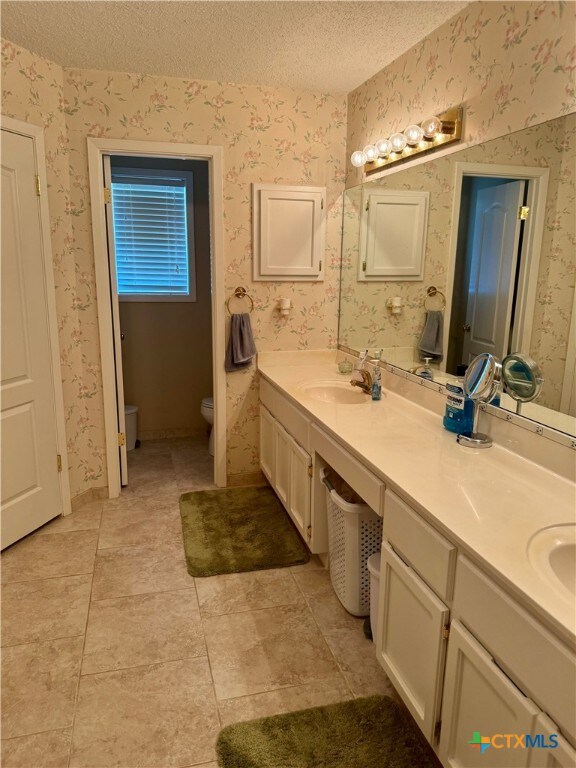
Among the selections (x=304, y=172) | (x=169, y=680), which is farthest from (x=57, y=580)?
(x=304, y=172)

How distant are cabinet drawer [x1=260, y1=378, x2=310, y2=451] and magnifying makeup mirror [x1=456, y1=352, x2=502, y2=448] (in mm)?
747

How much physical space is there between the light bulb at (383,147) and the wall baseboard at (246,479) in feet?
6.64

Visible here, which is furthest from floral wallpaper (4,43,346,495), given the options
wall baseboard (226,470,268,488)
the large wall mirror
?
the large wall mirror

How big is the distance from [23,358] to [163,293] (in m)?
1.67

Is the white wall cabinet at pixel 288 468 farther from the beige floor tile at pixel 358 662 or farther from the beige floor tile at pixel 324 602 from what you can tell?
the beige floor tile at pixel 358 662

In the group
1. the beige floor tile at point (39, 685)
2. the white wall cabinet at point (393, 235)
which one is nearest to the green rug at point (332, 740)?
the beige floor tile at point (39, 685)

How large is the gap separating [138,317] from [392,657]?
3.23 meters

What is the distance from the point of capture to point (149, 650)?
6.35ft

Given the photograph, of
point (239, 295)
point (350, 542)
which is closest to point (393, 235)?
point (239, 295)

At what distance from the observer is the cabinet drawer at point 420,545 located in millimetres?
1251

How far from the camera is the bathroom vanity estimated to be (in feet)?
3.18

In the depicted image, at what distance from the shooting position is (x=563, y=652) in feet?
2.98

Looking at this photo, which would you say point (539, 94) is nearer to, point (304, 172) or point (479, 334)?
point (479, 334)

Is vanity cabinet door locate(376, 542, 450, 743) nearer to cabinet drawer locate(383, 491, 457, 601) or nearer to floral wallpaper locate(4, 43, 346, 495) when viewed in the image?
cabinet drawer locate(383, 491, 457, 601)
